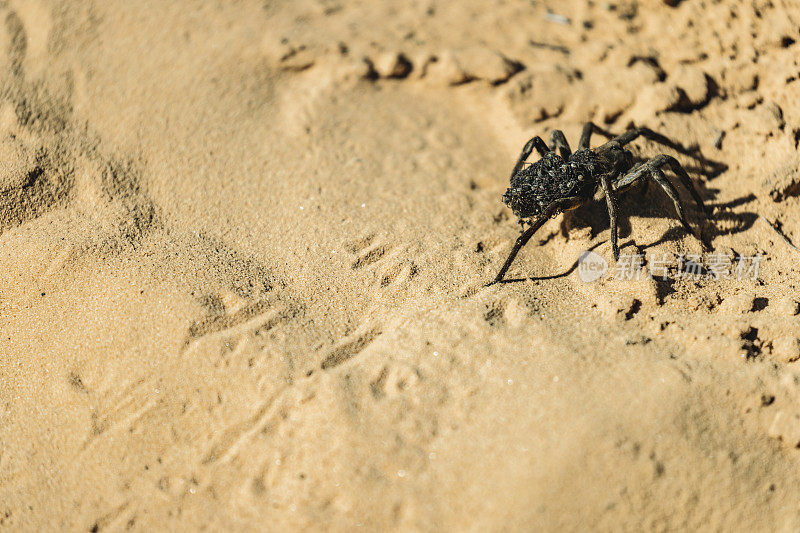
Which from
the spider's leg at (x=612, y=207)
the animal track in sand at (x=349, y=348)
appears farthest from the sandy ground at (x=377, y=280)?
the spider's leg at (x=612, y=207)

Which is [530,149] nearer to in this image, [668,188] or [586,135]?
[586,135]

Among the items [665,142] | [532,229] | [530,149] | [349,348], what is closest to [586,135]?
[530,149]

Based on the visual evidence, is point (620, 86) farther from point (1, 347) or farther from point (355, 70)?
point (1, 347)

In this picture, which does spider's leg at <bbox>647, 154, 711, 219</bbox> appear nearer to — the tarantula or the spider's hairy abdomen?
the tarantula

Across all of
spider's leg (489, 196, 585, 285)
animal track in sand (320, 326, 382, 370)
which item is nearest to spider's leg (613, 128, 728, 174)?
spider's leg (489, 196, 585, 285)

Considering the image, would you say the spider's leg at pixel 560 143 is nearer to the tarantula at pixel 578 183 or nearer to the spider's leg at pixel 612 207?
the tarantula at pixel 578 183
